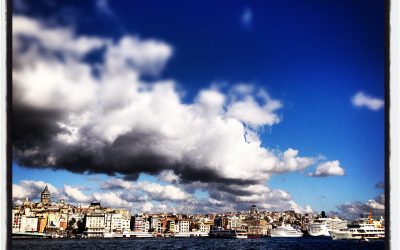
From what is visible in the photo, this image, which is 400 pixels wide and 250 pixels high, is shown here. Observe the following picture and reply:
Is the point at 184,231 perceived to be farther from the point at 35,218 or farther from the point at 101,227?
the point at 35,218

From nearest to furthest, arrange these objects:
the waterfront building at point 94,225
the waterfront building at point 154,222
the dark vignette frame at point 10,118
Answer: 1. the dark vignette frame at point 10,118
2. the waterfront building at point 94,225
3. the waterfront building at point 154,222

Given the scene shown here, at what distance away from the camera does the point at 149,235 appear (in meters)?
23.5

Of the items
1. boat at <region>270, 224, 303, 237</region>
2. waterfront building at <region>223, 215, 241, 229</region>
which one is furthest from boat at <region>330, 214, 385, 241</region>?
waterfront building at <region>223, 215, 241, 229</region>

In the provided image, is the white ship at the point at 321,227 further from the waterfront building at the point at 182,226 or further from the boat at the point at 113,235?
the boat at the point at 113,235

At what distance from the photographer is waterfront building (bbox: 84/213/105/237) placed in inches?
906

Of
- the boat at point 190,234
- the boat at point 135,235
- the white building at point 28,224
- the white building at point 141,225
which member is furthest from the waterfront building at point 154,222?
the white building at point 28,224

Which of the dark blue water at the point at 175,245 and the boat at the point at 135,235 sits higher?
the dark blue water at the point at 175,245

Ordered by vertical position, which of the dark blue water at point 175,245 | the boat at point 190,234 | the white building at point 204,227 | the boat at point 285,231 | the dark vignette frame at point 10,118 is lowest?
the boat at point 285,231

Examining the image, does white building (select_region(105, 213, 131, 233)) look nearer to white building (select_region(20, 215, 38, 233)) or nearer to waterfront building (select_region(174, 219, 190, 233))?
waterfront building (select_region(174, 219, 190, 233))

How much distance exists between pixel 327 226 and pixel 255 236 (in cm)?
429

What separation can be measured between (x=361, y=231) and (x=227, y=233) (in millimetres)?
5816

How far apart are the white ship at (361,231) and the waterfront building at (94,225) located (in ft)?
32.6

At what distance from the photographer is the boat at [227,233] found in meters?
23.8

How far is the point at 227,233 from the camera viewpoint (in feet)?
79.0
